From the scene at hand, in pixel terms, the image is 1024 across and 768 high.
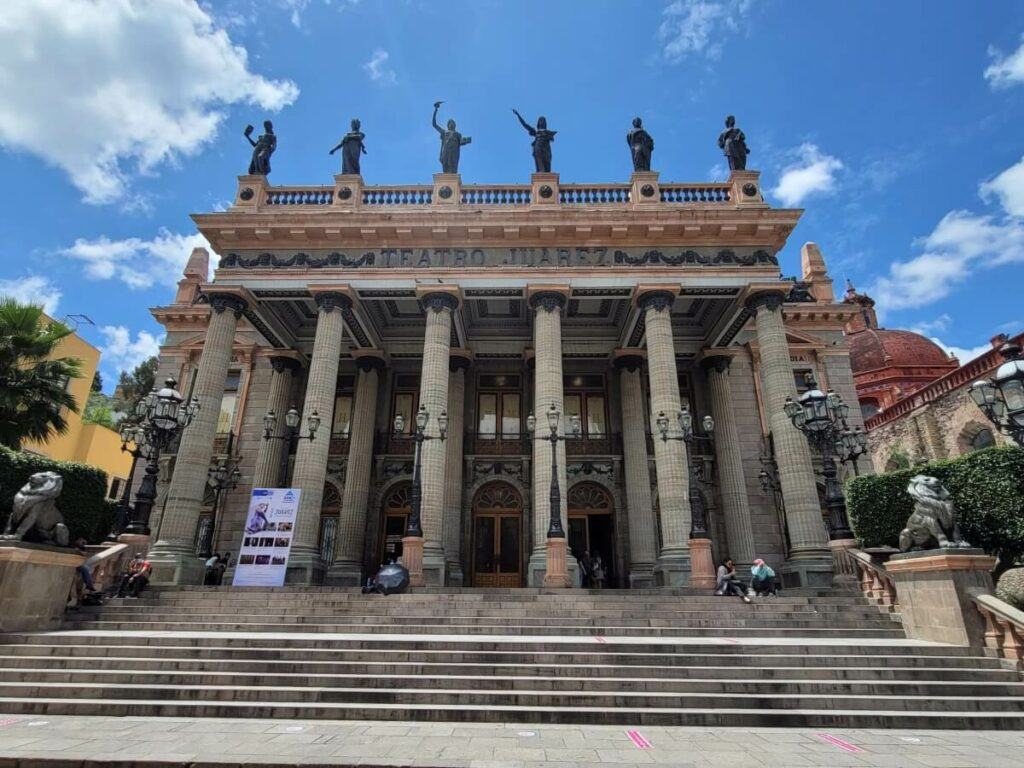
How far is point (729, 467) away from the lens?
19.1 m

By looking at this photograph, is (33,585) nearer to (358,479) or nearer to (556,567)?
(556,567)

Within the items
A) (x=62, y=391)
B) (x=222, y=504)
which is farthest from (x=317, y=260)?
(x=222, y=504)

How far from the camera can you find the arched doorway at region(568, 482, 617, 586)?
19.3 meters

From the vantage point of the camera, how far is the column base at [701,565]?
42.1 feet

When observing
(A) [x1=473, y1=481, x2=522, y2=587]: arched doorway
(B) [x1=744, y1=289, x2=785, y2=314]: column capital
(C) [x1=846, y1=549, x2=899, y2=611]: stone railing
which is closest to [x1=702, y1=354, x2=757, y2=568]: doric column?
(B) [x1=744, y1=289, x2=785, y2=314]: column capital

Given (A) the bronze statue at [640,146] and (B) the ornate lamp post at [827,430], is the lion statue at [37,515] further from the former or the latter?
(A) the bronze statue at [640,146]

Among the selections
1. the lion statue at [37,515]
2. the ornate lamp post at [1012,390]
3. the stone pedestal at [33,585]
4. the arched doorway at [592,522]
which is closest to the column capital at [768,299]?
the arched doorway at [592,522]

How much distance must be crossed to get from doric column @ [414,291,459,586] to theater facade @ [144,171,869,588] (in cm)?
7

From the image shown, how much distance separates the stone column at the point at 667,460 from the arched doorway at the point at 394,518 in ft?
29.1

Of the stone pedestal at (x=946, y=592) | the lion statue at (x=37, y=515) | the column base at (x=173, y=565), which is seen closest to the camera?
the stone pedestal at (x=946, y=592)

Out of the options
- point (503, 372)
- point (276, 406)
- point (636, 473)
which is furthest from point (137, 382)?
point (636, 473)

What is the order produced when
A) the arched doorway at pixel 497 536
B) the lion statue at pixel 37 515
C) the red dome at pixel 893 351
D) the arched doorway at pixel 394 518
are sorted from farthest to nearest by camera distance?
the red dome at pixel 893 351 → the arched doorway at pixel 394 518 → the arched doorway at pixel 497 536 → the lion statue at pixel 37 515

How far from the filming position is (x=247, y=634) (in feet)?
29.3

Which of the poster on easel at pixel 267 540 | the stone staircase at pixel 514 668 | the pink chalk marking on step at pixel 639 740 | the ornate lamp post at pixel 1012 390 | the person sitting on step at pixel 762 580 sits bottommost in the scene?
the pink chalk marking on step at pixel 639 740
